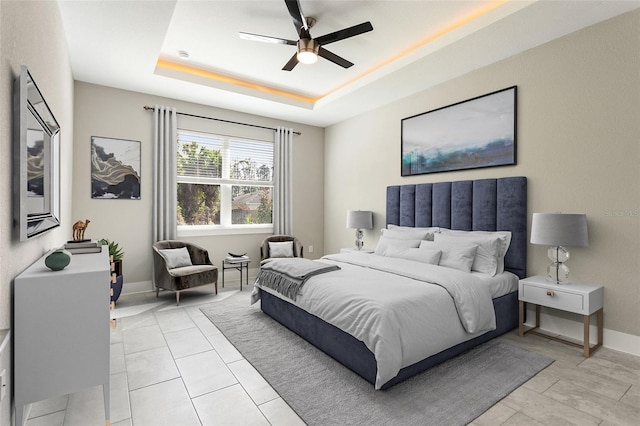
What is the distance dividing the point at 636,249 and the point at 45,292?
4148 millimetres

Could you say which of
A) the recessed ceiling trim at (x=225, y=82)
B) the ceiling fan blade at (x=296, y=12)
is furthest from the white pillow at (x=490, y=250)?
the recessed ceiling trim at (x=225, y=82)

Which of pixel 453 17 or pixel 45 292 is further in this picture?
pixel 453 17

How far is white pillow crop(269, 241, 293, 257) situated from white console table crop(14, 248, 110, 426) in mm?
3538

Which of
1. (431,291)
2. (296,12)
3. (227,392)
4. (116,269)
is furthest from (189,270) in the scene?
(296,12)

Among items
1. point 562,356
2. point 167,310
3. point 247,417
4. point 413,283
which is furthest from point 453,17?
point 167,310

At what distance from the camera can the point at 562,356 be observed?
2.70 metres

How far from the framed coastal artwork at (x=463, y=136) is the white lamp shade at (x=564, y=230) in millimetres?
912

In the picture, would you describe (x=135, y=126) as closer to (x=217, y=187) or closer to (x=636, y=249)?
(x=217, y=187)

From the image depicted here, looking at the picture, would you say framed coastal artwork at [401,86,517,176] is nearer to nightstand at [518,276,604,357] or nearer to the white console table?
nightstand at [518,276,604,357]

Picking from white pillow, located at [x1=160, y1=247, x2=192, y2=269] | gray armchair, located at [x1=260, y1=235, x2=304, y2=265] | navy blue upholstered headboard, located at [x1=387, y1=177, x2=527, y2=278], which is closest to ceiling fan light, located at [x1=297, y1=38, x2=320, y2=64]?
navy blue upholstered headboard, located at [x1=387, y1=177, x2=527, y2=278]

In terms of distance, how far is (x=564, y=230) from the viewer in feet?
9.18

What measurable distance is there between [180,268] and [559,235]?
4251mm

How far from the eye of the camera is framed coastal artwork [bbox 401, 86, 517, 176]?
3.59 m

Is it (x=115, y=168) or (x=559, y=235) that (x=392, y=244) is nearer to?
(x=559, y=235)
